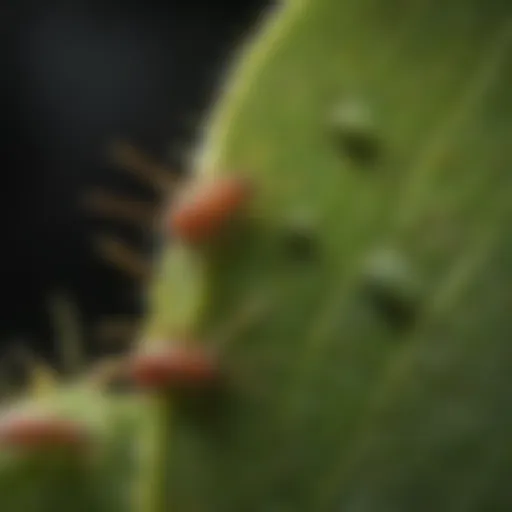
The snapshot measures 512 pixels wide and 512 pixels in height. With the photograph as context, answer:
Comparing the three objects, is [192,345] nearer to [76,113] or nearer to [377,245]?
[377,245]

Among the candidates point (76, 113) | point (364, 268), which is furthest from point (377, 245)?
point (76, 113)

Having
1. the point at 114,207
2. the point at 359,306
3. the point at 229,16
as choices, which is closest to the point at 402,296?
the point at 359,306

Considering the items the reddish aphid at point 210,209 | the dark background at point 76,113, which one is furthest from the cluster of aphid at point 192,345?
the dark background at point 76,113

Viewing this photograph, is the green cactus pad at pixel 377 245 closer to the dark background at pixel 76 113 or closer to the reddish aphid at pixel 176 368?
the reddish aphid at pixel 176 368

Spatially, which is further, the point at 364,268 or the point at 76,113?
the point at 76,113

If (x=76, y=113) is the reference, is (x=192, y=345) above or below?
below

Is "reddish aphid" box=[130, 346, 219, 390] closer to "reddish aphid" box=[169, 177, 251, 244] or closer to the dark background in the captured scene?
"reddish aphid" box=[169, 177, 251, 244]

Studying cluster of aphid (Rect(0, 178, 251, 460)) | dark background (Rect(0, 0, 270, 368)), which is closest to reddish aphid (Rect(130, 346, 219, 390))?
cluster of aphid (Rect(0, 178, 251, 460))
